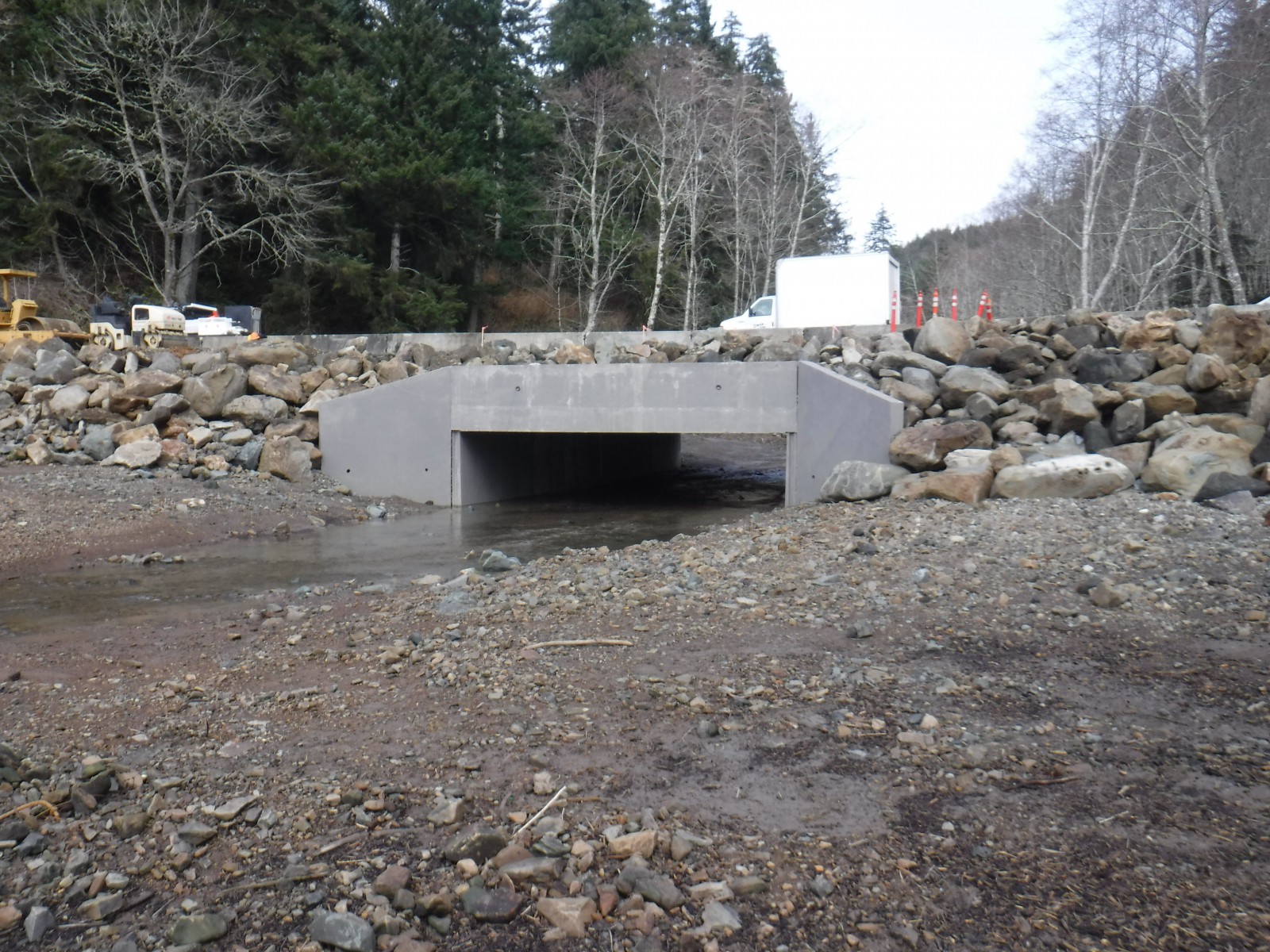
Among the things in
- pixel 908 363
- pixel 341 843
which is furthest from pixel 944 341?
pixel 341 843

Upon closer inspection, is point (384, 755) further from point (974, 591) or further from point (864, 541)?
point (864, 541)

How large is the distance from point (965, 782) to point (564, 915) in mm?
2029

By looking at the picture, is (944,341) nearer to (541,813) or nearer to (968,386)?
(968,386)

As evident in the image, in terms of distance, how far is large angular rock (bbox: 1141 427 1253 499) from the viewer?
1245 centimetres

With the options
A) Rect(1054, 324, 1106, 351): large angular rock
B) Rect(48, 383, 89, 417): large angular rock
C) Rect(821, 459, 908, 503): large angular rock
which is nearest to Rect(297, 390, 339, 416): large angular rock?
Rect(48, 383, 89, 417): large angular rock

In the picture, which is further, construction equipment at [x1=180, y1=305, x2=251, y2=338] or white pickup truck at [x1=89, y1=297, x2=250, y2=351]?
construction equipment at [x1=180, y1=305, x2=251, y2=338]

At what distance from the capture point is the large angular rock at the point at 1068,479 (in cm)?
1288

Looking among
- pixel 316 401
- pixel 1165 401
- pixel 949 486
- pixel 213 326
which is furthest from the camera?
pixel 213 326

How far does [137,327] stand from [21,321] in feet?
7.53

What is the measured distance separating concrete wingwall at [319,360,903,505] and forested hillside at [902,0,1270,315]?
11.3m

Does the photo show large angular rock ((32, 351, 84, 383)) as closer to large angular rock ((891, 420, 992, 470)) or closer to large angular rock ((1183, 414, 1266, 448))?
large angular rock ((891, 420, 992, 470))

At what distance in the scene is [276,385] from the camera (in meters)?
20.0

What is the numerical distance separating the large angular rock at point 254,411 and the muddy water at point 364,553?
396cm

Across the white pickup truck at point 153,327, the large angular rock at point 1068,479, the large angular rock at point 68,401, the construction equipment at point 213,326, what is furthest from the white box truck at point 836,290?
the large angular rock at point 68,401
